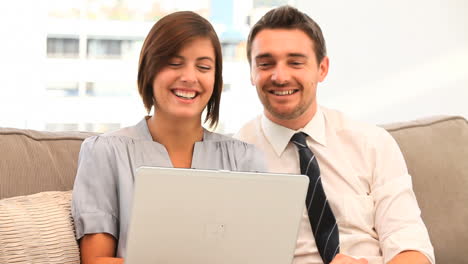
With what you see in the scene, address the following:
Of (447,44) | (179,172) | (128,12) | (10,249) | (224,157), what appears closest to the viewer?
(179,172)

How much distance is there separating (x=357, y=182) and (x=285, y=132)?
0.86ft

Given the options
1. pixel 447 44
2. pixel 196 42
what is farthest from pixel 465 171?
pixel 447 44

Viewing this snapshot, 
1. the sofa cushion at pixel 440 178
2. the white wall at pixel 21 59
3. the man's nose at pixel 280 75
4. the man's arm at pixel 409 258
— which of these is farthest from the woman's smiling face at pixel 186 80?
the white wall at pixel 21 59

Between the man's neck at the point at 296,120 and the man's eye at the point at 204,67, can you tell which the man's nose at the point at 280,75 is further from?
the man's eye at the point at 204,67

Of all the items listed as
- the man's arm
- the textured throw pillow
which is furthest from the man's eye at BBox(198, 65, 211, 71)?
the man's arm

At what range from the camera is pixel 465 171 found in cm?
258

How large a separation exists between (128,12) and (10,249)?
7.70ft

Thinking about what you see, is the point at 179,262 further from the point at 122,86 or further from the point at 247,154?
the point at 122,86

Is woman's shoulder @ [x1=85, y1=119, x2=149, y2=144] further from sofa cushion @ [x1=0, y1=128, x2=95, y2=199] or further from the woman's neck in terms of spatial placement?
sofa cushion @ [x1=0, y1=128, x2=95, y2=199]

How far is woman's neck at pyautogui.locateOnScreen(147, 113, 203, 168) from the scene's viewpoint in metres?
2.03

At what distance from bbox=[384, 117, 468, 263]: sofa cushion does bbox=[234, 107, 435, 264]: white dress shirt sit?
267mm

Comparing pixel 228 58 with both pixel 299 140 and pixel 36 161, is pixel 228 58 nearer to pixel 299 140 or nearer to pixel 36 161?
pixel 299 140

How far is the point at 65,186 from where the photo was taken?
2117mm

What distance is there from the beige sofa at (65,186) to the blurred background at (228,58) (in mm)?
1539
